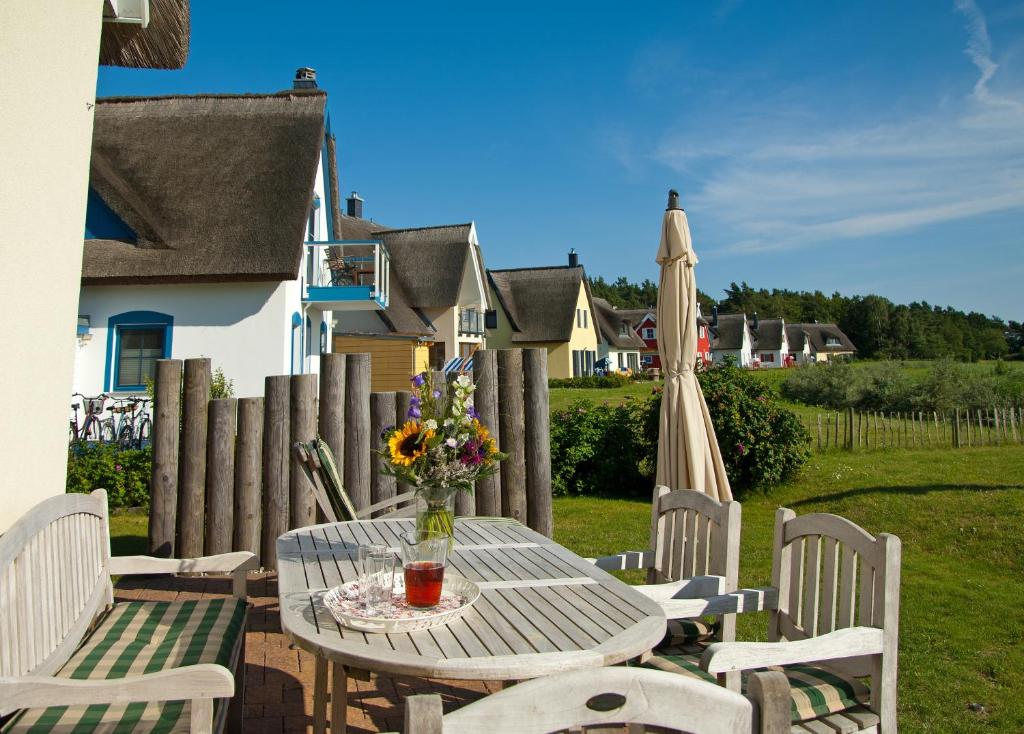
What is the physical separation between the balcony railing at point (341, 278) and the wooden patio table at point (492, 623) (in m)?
10.8

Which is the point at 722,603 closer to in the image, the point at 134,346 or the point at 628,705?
the point at 628,705

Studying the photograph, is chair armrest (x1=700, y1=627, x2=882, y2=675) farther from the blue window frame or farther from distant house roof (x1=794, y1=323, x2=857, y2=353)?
distant house roof (x1=794, y1=323, x2=857, y2=353)

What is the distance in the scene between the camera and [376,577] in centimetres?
230

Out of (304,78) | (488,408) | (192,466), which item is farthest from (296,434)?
(304,78)

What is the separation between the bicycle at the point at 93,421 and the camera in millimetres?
10898

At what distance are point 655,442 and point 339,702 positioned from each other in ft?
22.3

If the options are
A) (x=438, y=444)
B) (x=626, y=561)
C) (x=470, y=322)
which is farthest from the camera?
(x=470, y=322)

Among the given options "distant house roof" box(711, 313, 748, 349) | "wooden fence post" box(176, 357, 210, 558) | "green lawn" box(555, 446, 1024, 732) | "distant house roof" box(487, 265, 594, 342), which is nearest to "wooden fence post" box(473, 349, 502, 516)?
"green lawn" box(555, 446, 1024, 732)

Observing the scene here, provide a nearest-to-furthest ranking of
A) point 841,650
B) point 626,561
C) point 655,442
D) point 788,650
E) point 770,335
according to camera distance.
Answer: point 788,650, point 841,650, point 626,561, point 655,442, point 770,335

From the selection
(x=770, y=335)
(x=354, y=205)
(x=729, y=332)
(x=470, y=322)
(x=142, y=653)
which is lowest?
(x=142, y=653)

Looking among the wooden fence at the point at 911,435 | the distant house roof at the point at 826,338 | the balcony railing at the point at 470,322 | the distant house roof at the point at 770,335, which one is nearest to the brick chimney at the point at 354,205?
the balcony railing at the point at 470,322

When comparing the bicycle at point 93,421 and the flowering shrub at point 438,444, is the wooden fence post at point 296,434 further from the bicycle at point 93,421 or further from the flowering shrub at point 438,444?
the bicycle at point 93,421

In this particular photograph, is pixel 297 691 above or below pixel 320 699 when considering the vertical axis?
below

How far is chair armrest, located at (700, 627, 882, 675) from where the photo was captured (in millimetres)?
1840
